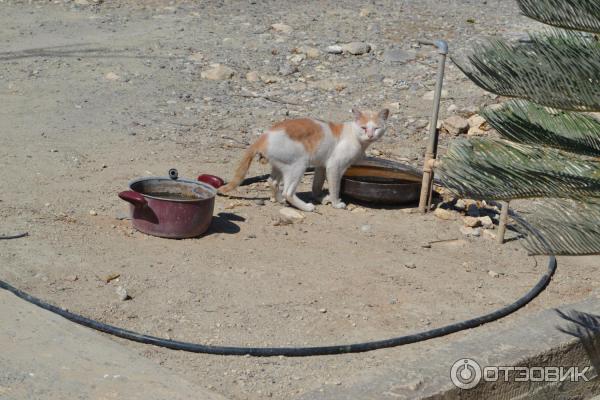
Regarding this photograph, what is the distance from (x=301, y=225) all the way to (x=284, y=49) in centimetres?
454

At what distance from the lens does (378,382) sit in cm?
400

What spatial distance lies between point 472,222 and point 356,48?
4.45 m

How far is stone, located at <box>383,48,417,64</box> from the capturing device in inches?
424

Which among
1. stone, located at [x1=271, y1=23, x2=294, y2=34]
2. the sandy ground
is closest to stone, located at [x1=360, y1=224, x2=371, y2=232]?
the sandy ground

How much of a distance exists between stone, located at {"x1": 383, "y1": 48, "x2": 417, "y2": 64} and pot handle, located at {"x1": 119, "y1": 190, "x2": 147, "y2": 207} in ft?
17.5

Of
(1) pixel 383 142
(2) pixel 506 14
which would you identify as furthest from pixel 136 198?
(2) pixel 506 14

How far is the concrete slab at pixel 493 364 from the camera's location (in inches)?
156

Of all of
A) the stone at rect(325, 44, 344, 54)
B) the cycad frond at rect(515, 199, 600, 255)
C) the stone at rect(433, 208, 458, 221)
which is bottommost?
the stone at rect(433, 208, 458, 221)

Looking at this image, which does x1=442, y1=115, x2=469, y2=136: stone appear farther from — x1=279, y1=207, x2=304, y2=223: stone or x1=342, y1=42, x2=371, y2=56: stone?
x1=279, y1=207, x2=304, y2=223: stone

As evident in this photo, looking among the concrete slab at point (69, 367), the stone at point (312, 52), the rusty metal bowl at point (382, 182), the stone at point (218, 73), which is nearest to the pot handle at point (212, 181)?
the rusty metal bowl at point (382, 182)

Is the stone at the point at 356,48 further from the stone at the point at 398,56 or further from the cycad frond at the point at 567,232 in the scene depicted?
the cycad frond at the point at 567,232

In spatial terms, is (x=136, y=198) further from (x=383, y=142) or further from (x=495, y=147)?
(x=383, y=142)

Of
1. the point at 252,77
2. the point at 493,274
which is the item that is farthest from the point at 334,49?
the point at 493,274

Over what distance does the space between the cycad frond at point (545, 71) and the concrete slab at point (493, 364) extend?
1.20m
